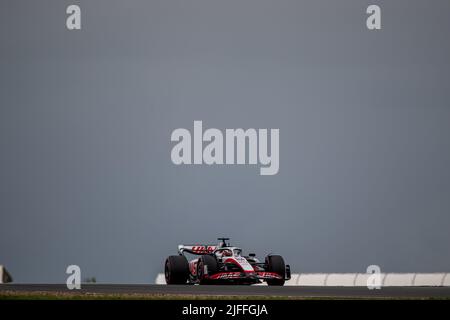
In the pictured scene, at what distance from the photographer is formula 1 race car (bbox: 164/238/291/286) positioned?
4488 centimetres

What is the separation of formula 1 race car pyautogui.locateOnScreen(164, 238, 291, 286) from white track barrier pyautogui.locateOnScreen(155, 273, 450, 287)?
9.14 m

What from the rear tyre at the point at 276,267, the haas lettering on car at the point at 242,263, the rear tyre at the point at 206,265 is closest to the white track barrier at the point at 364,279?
the rear tyre at the point at 276,267

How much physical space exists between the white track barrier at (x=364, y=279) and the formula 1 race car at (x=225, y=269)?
9.14 metres

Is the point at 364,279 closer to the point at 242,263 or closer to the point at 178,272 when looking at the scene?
the point at 242,263

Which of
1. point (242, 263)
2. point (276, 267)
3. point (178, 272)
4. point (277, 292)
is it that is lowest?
point (178, 272)

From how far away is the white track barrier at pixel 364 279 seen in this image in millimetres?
53388

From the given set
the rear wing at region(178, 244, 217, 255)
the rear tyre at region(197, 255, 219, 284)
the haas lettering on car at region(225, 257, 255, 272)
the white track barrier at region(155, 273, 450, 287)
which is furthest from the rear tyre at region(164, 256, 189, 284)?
the white track barrier at region(155, 273, 450, 287)

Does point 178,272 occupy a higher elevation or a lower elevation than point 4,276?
higher

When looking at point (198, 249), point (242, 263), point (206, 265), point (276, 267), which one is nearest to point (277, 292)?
point (206, 265)

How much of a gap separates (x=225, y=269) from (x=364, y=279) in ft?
47.1

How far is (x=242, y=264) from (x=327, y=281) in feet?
48.4

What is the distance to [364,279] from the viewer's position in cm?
5825
